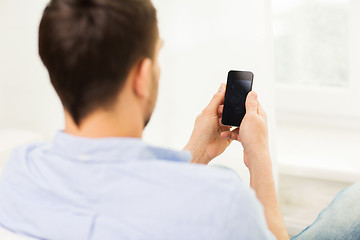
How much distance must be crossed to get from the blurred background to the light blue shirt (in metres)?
0.78

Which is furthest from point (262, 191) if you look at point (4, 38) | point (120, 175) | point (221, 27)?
point (4, 38)

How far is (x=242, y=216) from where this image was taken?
0.71 meters

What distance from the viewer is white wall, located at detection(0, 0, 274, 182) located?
1.55 meters

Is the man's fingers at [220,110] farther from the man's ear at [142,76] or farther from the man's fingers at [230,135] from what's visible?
the man's ear at [142,76]

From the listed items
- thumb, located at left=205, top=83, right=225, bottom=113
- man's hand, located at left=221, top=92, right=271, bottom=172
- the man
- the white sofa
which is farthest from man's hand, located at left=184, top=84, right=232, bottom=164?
the white sofa

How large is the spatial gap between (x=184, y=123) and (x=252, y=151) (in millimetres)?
740

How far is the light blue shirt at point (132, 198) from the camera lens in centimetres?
71

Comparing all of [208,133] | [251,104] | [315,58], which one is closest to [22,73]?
[208,133]

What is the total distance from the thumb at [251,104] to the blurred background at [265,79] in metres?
0.49

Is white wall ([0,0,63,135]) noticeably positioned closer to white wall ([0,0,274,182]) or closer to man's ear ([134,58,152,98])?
white wall ([0,0,274,182])

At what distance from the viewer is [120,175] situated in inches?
28.4

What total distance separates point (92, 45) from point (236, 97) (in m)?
0.49

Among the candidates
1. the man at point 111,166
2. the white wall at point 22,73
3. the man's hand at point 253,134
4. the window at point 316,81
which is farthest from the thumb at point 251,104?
the white wall at point 22,73

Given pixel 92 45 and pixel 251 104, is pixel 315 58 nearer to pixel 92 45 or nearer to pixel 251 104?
pixel 251 104
